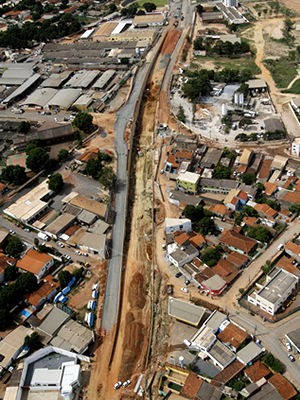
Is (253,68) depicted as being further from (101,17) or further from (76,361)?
(76,361)

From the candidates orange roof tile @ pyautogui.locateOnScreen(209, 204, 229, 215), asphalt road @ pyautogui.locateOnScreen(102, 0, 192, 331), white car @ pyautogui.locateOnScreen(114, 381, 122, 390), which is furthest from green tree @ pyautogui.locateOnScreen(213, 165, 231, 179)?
white car @ pyautogui.locateOnScreen(114, 381, 122, 390)

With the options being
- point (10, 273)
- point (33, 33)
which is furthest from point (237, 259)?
point (33, 33)

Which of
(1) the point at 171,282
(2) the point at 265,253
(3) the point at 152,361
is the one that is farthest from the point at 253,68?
(3) the point at 152,361

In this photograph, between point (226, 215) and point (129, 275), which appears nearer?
point (129, 275)

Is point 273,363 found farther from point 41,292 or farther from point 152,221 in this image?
point 41,292

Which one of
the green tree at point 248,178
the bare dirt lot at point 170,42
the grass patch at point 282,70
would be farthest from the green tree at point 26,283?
the bare dirt lot at point 170,42

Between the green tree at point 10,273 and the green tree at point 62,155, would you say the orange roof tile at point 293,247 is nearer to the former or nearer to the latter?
the green tree at point 10,273

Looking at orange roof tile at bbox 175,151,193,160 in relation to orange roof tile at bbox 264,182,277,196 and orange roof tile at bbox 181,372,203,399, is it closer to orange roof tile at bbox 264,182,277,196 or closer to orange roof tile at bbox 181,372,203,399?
orange roof tile at bbox 264,182,277,196
